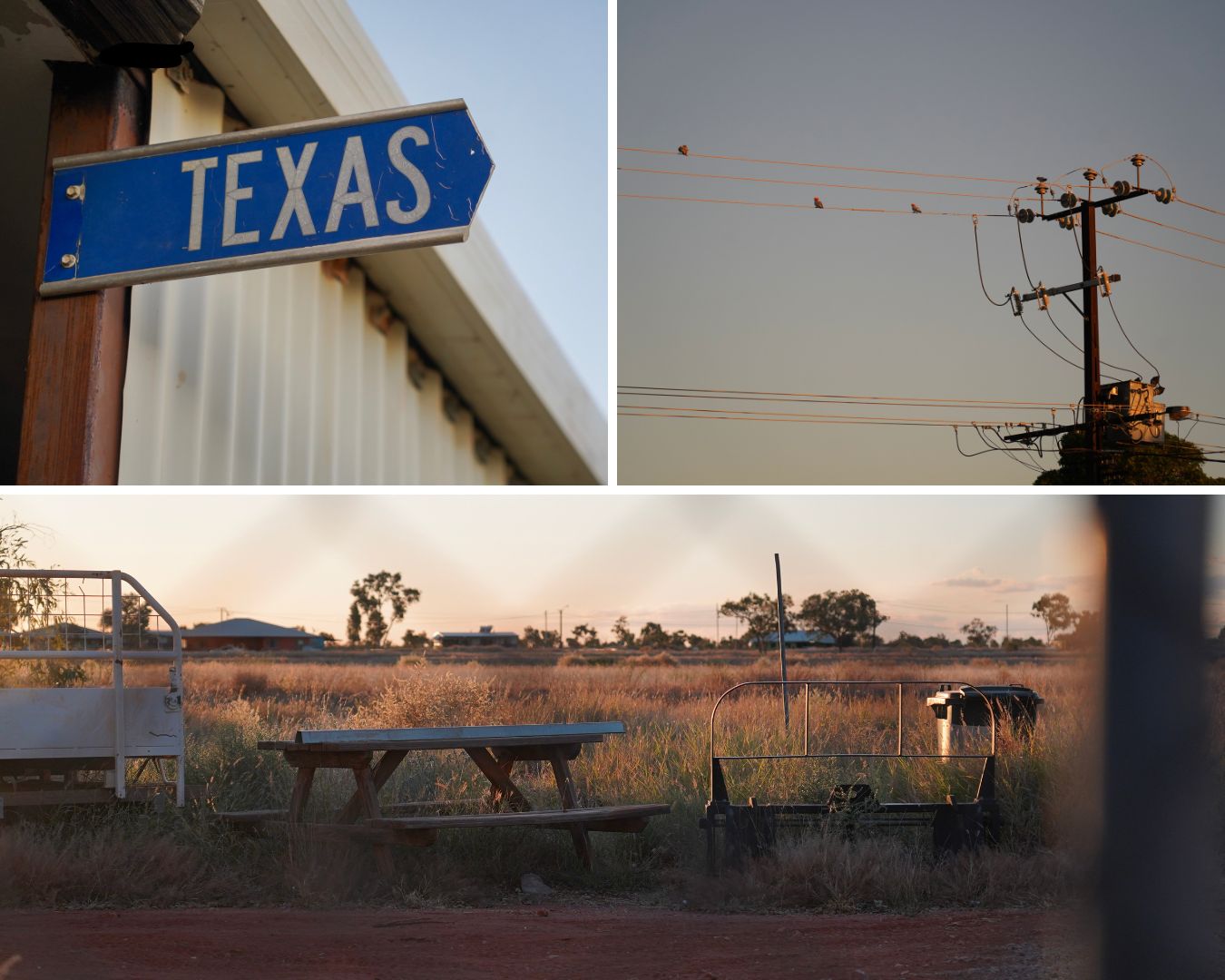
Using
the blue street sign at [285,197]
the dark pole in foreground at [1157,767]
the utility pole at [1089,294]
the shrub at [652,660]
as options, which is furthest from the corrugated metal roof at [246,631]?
the utility pole at [1089,294]

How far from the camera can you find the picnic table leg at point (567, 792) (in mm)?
2729

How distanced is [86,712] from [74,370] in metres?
0.76

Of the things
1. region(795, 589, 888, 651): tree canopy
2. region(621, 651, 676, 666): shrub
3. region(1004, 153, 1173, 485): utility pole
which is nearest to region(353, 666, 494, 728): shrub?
region(621, 651, 676, 666): shrub

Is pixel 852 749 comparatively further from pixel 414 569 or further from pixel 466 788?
pixel 414 569

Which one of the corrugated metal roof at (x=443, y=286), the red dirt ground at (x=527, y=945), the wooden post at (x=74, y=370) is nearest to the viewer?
the wooden post at (x=74, y=370)

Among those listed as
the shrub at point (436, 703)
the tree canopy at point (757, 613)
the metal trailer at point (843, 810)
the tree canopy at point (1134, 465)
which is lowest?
the metal trailer at point (843, 810)

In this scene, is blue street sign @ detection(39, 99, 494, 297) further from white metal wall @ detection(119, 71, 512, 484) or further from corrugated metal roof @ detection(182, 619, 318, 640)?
corrugated metal roof @ detection(182, 619, 318, 640)

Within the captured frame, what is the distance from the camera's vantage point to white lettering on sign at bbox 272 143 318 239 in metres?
2.02

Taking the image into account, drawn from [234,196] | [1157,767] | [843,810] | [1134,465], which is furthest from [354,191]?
[1134,465]

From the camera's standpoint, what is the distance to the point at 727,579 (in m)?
2.83

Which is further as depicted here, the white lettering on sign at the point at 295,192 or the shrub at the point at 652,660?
the shrub at the point at 652,660

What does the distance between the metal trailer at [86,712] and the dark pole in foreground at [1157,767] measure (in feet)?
6.60

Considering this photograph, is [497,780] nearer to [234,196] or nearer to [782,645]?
[782,645]

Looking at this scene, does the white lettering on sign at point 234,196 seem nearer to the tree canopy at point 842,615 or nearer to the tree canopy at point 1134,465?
the tree canopy at point 842,615
